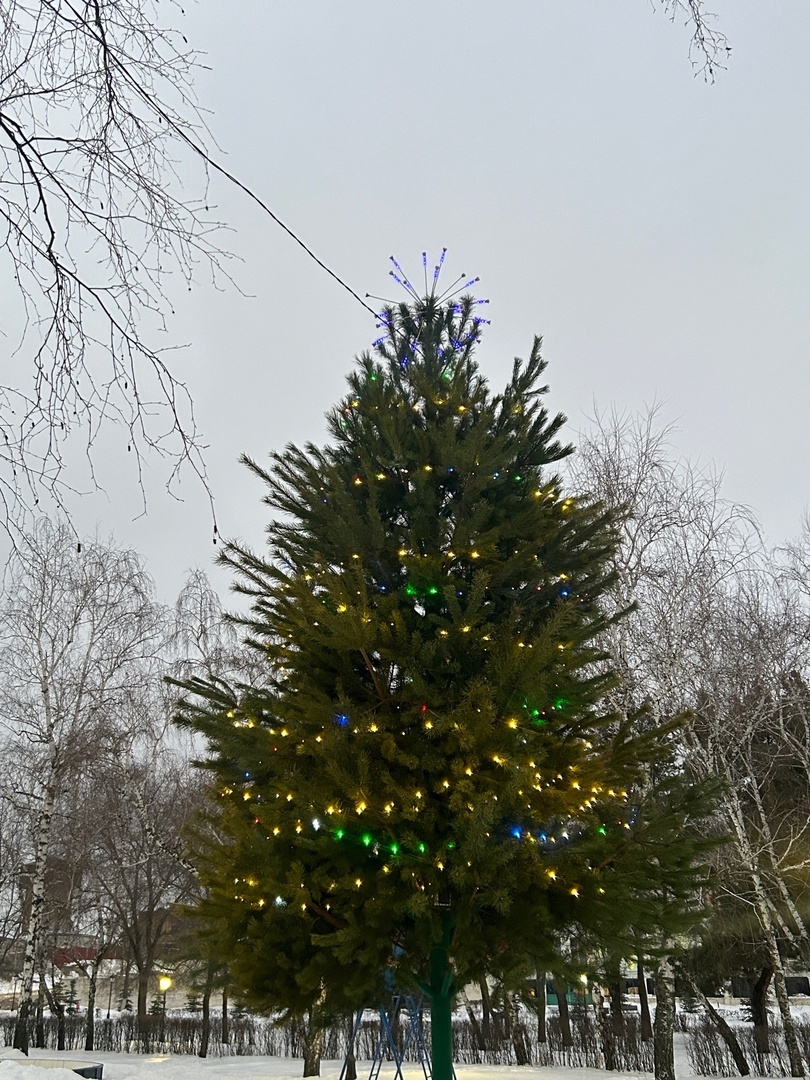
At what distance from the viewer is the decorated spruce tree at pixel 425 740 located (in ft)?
14.7

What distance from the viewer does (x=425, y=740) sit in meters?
4.93

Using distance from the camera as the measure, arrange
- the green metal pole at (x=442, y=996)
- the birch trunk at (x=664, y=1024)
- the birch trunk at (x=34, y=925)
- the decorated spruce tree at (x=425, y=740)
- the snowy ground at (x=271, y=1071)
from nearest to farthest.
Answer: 1. the decorated spruce tree at (x=425, y=740)
2. the green metal pole at (x=442, y=996)
3. the birch trunk at (x=664, y=1024)
4. the snowy ground at (x=271, y=1071)
5. the birch trunk at (x=34, y=925)

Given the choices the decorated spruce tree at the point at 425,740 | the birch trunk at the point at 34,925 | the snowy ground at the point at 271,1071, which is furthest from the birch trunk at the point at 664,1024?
the birch trunk at the point at 34,925

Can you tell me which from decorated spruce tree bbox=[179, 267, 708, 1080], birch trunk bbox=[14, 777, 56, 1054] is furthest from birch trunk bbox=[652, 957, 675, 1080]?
birch trunk bbox=[14, 777, 56, 1054]

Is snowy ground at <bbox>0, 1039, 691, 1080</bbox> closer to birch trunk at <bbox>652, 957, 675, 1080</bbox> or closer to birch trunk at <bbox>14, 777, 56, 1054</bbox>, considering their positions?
birch trunk at <bbox>14, 777, 56, 1054</bbox>

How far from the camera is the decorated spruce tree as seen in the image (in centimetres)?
447

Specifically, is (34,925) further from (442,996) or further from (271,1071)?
(442,996)

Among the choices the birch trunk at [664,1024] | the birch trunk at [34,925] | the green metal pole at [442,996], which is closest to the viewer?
the green metal pole at [442,996]

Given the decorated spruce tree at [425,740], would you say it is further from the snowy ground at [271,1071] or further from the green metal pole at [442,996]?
the snowy ground at [271,1071]

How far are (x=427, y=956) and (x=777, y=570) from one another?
11.4 m

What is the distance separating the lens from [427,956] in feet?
15.8

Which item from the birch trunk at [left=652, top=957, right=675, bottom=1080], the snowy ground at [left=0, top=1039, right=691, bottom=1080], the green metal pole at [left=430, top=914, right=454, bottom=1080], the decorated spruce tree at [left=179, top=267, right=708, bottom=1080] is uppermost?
the decorated spruce tree at [left=179, top=267, right=708, bottom=1080]

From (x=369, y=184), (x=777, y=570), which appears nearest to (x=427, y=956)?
(x=369, y=184)

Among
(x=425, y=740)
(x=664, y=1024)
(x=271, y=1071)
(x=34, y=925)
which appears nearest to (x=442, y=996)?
(x=425, y=740)
